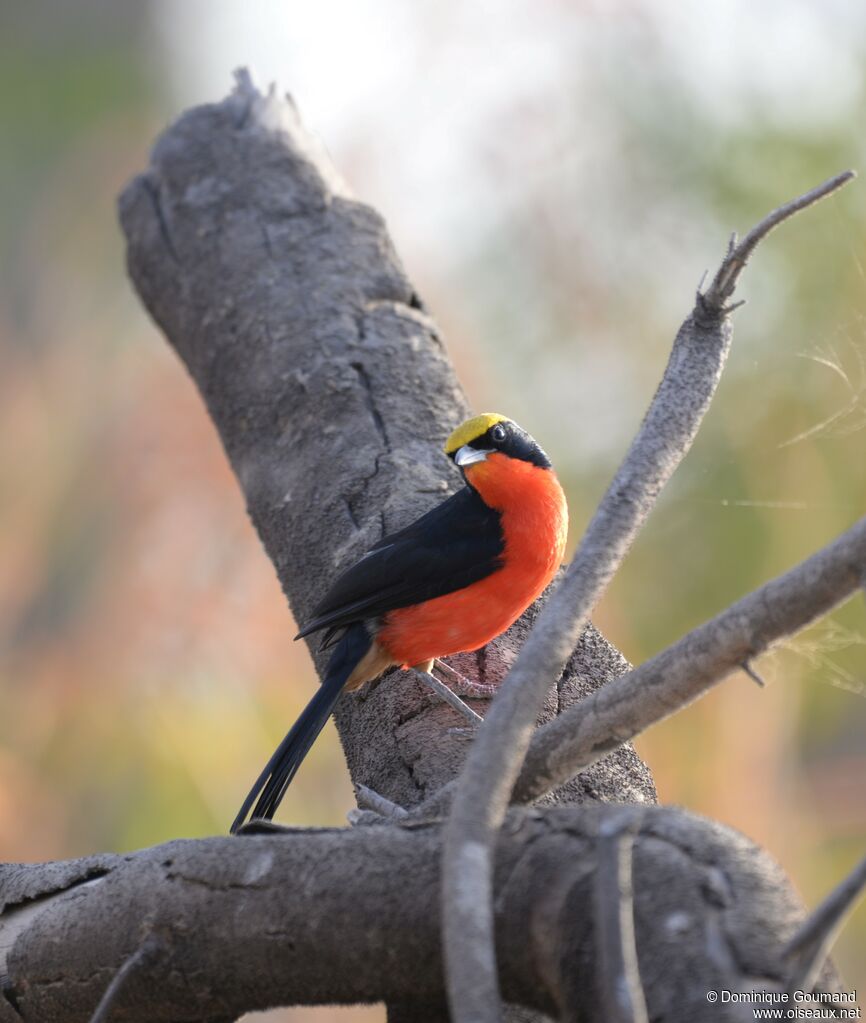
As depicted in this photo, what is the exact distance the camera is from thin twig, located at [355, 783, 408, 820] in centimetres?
234

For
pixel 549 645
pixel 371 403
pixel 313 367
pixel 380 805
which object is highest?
pixel 313 367

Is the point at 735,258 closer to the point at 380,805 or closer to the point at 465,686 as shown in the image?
the point at 380,805

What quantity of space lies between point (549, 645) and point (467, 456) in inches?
72.7

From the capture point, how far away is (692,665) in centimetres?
192

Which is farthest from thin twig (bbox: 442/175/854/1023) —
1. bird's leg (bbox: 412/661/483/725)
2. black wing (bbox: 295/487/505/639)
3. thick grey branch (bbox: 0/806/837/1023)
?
black wing (bbox: 295/487/505/639)

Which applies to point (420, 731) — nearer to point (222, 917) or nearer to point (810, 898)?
point (222, 917)

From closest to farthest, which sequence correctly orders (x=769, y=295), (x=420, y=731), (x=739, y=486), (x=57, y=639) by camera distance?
(x=420, y=731) < (x=769, y=295) < (x=739, y=486) < (x=57, y=639)

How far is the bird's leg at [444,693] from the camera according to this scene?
3.01 metres

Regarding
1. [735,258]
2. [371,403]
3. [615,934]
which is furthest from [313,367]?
[615,934]

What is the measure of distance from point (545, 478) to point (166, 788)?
5.95 metres

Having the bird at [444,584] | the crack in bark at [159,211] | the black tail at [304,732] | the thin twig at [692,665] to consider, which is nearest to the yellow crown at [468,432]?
the bird at [444,584]

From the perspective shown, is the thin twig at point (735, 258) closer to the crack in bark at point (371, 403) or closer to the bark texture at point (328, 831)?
the bark texture at point (328, 831)

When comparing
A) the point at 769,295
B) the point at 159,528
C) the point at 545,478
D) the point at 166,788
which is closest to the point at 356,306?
the point at 545,478

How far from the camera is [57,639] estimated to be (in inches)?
425
